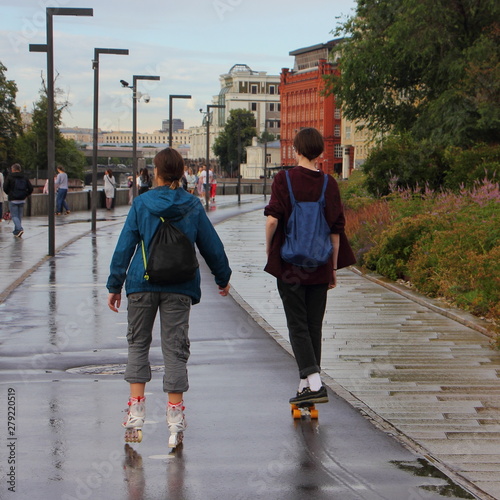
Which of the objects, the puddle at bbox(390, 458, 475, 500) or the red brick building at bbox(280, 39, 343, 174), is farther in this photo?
the red brick building at bbox(280, 39, 343, 174)

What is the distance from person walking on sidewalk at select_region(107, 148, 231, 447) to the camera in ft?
20.7

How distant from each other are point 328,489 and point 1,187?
87.6ft

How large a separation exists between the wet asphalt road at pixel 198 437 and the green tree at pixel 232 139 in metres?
170

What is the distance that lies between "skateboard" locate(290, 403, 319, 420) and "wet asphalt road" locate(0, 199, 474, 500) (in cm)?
6

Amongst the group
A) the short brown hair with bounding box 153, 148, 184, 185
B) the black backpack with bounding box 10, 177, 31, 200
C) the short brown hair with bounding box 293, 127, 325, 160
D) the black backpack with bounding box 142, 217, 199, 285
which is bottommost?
the black backpack with bounding box 10, 177, 31, 200

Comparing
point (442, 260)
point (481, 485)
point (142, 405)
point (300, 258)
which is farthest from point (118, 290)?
point (442, 260)

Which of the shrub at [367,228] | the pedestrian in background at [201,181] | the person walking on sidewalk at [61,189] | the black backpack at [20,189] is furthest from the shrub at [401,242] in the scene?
the pedestrian in background at [201,181]

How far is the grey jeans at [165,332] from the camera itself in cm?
634

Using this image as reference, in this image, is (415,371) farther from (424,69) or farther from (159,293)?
(424,69)

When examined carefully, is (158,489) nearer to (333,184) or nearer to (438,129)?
(333,184)

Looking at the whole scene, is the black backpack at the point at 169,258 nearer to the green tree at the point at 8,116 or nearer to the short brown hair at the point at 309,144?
the short brown hair at the point at 309,144

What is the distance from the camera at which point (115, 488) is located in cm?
541

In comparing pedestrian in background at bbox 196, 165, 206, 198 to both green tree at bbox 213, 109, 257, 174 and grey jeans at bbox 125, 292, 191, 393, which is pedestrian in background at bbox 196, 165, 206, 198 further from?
green tree at bbox 213, 109, 257, 174

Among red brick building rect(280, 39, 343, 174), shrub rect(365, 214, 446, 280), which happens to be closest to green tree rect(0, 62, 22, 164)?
red brick building rect(280, 39, 343, 174)
